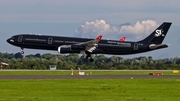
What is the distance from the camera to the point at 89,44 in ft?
239

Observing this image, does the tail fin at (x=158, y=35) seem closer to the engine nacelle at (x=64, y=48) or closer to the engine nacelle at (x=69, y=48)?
the engine nacelle at (x=69, y=48)

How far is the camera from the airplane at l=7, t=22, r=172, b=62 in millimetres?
72250

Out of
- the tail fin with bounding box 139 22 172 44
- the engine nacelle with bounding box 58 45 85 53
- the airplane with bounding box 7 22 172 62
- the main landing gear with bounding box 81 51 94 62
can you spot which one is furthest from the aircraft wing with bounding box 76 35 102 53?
the tail fin with bounding box 139 22 172 44

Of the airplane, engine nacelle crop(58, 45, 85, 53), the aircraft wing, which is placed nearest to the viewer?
engine nacelle crop(58, 45, 85, 53)

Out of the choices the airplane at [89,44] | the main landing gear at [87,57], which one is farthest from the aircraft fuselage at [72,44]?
the main landing gear at [87,57]

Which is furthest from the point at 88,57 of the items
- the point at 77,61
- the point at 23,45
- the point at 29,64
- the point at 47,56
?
the point at 47,56

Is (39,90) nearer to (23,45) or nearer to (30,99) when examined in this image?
(30,99)

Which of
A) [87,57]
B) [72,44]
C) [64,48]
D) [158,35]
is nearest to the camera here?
[64,48]

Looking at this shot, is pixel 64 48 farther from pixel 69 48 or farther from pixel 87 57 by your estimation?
pixel 87 57

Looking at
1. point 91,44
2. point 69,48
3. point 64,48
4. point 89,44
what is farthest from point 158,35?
point 64,48

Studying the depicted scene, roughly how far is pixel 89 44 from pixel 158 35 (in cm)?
1178

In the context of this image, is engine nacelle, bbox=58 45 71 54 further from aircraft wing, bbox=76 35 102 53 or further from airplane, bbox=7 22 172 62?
aircraft wing, bbox=76 35 102 53

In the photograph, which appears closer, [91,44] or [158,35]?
[91,44]

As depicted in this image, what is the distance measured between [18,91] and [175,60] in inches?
3916
